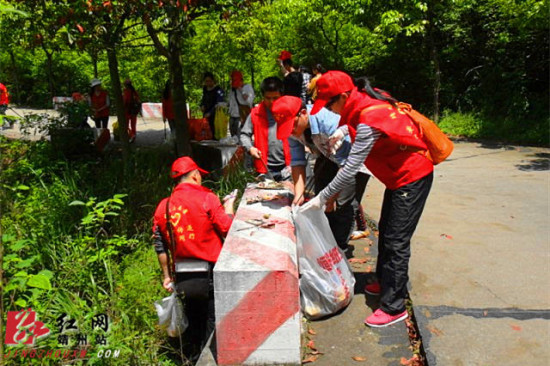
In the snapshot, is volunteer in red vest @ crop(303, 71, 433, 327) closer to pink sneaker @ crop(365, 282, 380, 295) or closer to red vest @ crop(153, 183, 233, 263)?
pink sneaker @ crop(365, 282, 380, 295)

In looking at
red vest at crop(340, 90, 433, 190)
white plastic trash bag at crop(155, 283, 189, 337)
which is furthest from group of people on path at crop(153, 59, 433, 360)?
white plastic trash bag at crop(155, 283, 189, 337)

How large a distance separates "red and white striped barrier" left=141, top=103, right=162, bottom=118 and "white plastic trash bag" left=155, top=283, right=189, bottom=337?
41.9 feet

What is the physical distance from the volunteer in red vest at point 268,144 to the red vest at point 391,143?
161 cm

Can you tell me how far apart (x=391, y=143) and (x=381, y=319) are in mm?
1258

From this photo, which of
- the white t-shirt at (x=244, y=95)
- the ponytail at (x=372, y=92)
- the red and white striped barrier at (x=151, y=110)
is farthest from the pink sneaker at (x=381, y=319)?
the red and white striped barrier at (x=151, y=110)

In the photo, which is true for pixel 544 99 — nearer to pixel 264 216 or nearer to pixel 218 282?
pixel 264 216

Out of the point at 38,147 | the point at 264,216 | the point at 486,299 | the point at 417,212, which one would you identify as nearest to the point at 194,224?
the point at 264,216

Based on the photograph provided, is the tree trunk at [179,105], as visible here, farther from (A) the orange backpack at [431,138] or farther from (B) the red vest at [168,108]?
(A) the orange backpack at [431,138]

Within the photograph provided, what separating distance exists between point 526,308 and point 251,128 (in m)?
3.12

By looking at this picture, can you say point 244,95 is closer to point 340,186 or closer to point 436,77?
point 340,186

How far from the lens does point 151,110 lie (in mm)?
15625

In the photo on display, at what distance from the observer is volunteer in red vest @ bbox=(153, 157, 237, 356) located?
11.5 ft

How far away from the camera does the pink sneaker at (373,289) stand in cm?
388

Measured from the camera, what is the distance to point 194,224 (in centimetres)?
350
